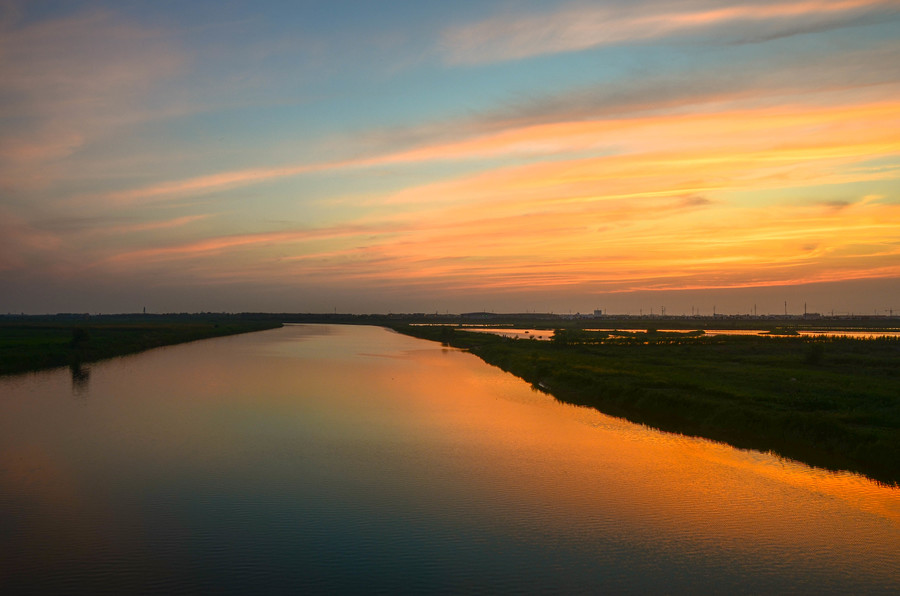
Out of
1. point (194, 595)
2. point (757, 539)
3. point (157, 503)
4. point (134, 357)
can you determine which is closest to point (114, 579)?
point (194, 595)

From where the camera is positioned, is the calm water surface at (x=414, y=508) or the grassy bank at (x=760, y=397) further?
the grassy bank at (x=760, y=397)

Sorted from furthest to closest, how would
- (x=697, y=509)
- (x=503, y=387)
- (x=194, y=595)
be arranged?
(x=503, y=387) < (x=697, y=509) < (x=194, y=595)

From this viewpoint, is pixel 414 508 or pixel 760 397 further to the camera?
pixel 760 397

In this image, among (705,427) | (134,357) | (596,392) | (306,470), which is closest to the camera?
(306,470)

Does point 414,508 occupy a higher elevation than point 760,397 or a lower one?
lower

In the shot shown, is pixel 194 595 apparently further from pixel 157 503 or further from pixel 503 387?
pixel 503 387

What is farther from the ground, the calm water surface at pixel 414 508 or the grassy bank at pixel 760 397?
the grassy bank at pixel 760 397
